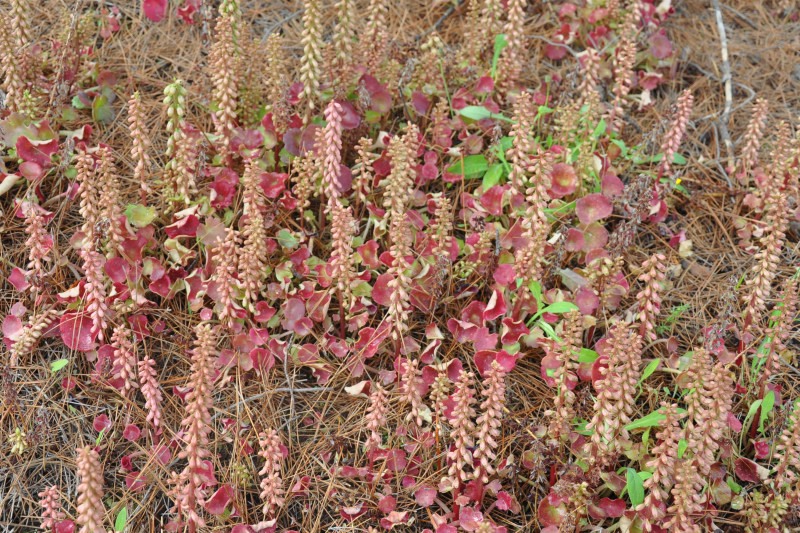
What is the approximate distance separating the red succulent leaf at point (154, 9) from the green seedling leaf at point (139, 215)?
140 cm

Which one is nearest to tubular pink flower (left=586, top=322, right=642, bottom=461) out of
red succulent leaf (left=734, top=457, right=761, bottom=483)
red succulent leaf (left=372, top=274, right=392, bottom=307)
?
red succulent leaf (left=734, top=457, right=761, bottom=483)

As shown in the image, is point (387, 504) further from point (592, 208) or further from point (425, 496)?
point (592, 208)

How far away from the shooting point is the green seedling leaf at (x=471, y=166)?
4219 millimetres

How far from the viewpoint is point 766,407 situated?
3.44 m

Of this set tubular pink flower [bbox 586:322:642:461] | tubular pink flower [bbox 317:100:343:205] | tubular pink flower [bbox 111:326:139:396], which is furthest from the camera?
tubular pink flower [bbox 317:100:343:205]

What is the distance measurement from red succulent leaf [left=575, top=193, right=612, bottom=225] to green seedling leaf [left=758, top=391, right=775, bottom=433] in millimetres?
1089

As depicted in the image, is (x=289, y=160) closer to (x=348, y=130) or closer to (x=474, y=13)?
(x=348, y=130)

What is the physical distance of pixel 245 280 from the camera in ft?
11.7

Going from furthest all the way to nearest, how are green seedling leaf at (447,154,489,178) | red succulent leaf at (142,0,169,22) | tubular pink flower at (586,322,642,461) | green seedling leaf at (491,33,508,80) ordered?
red succulent leaf at (142,0,169,22) → green seedling leaf at (491,33,508,80) → green seedling leaf at (447,154,489,178) → tubular pink flower at (586,322,642,461)

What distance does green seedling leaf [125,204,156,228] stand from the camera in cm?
387

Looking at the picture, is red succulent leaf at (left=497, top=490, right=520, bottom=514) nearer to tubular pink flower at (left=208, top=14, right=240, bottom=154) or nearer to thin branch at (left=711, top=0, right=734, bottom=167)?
tubular pink flower at (left=208, top=14, right=240, bottom=154)

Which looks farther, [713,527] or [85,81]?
[85,81]

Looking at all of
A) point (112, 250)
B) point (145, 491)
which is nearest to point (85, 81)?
point (112, 250)

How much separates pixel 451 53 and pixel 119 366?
8.28 ft
